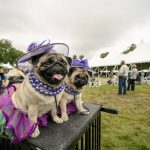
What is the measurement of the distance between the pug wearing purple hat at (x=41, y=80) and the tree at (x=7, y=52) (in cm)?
3947

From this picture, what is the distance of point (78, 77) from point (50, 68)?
0.48m

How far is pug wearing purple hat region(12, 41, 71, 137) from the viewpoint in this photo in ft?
3.82

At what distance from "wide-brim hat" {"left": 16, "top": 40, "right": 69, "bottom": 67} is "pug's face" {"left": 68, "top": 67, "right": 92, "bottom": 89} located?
316 millimetres

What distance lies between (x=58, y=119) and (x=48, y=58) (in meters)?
0.54

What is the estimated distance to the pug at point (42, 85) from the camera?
3.81 ft

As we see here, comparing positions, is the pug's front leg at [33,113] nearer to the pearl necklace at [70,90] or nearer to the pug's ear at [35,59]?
the pug's ear at [35,59]

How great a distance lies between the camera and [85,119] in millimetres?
1536

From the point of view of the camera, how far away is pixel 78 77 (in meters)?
1.59

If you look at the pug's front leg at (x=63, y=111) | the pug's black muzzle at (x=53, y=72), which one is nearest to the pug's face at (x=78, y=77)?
the pug's front leg at (x=63, y=111)

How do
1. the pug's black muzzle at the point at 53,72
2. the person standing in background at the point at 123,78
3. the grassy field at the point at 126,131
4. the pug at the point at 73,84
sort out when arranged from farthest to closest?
1. the person standing in background at the point at 123,78
2. the grassy field at the point at 126,131
3. the pug at the point at 73,84
4. the pug's black muzzle at the point at 53,72

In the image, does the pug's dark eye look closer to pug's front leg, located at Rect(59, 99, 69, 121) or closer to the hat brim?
the hat brim

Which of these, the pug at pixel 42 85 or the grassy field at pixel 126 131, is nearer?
the pug at pixel 42 85

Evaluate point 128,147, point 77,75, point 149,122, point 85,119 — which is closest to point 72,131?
point 85,119

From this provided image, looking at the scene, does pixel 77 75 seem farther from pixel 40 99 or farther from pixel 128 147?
pixel 128 147
